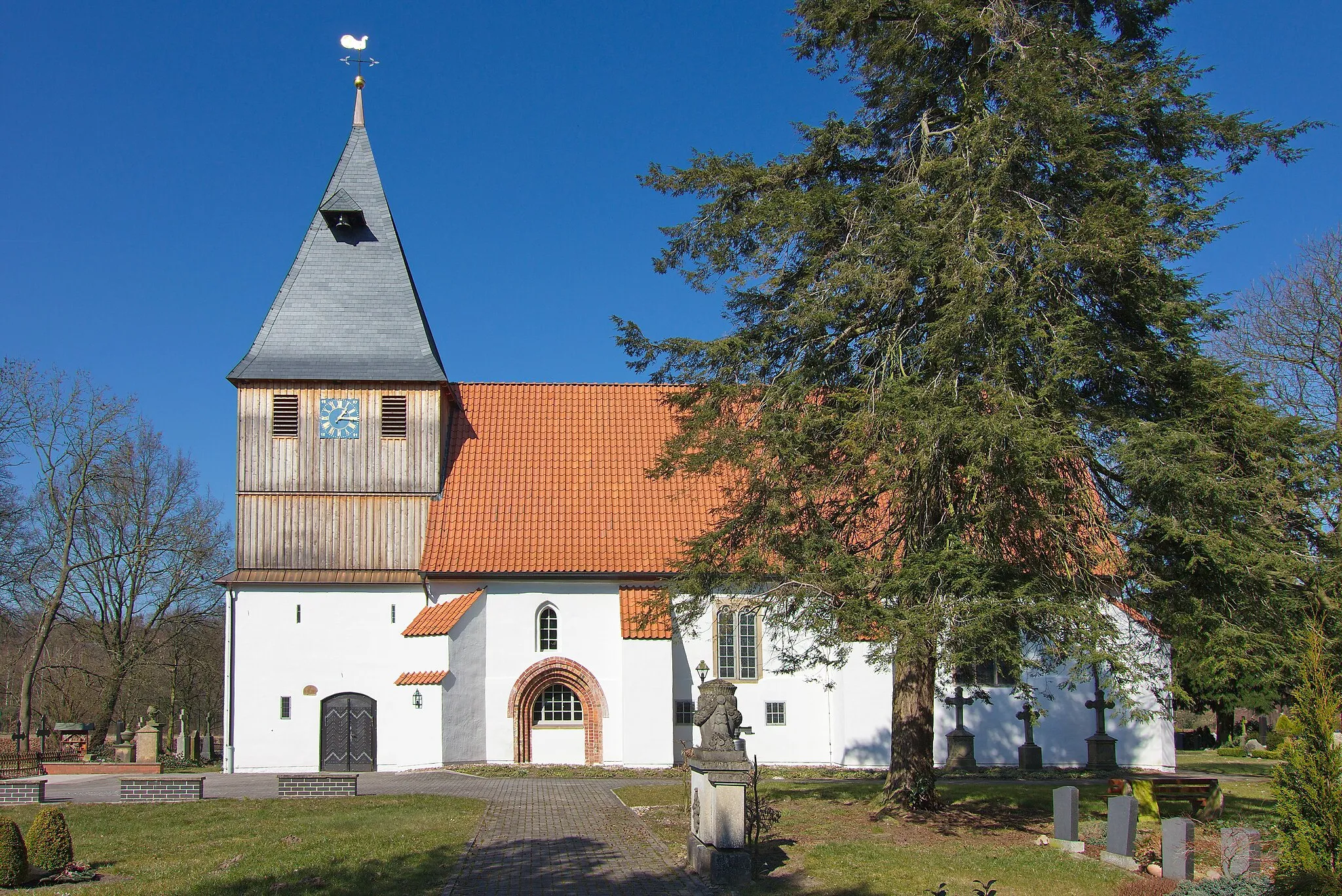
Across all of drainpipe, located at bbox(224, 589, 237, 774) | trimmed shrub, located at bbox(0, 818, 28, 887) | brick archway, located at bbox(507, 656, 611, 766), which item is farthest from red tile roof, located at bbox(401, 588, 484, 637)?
trimmed shrub, located at bbox(0, 818, 28, 887)

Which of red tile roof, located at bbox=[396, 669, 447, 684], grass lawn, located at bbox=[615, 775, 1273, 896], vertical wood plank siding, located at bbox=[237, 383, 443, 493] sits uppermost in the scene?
vertical wood plank siding, located at bbox=[237, 383, 443, 493]

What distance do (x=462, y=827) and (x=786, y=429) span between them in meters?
6.97

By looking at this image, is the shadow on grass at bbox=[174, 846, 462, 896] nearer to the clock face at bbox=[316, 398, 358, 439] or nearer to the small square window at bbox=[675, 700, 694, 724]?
the small square window at bbox=[675, 700, 694, 724]

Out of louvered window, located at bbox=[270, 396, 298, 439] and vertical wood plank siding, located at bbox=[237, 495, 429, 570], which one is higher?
louvered window, located at bbox=[270, 396, 298, 439]

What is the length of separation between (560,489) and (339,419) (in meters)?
5.61

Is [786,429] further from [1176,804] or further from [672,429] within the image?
[672,429]

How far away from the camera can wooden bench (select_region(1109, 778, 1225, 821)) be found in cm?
1528

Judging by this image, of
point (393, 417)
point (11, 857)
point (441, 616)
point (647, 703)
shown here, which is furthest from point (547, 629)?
point (11, 857)

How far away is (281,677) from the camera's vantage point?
25703 mm

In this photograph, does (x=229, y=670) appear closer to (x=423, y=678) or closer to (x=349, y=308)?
(x=423, y=678)

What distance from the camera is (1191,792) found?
15531mm

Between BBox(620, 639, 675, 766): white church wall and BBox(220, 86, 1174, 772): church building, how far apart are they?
0.04 meters

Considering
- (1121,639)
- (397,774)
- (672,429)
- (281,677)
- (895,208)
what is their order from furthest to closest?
1. (672,429)
2. (281,677)
3. (397,774)
4. (895,208)
5. (1121,639)

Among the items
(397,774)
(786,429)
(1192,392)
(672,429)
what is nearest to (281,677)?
(397,774)
